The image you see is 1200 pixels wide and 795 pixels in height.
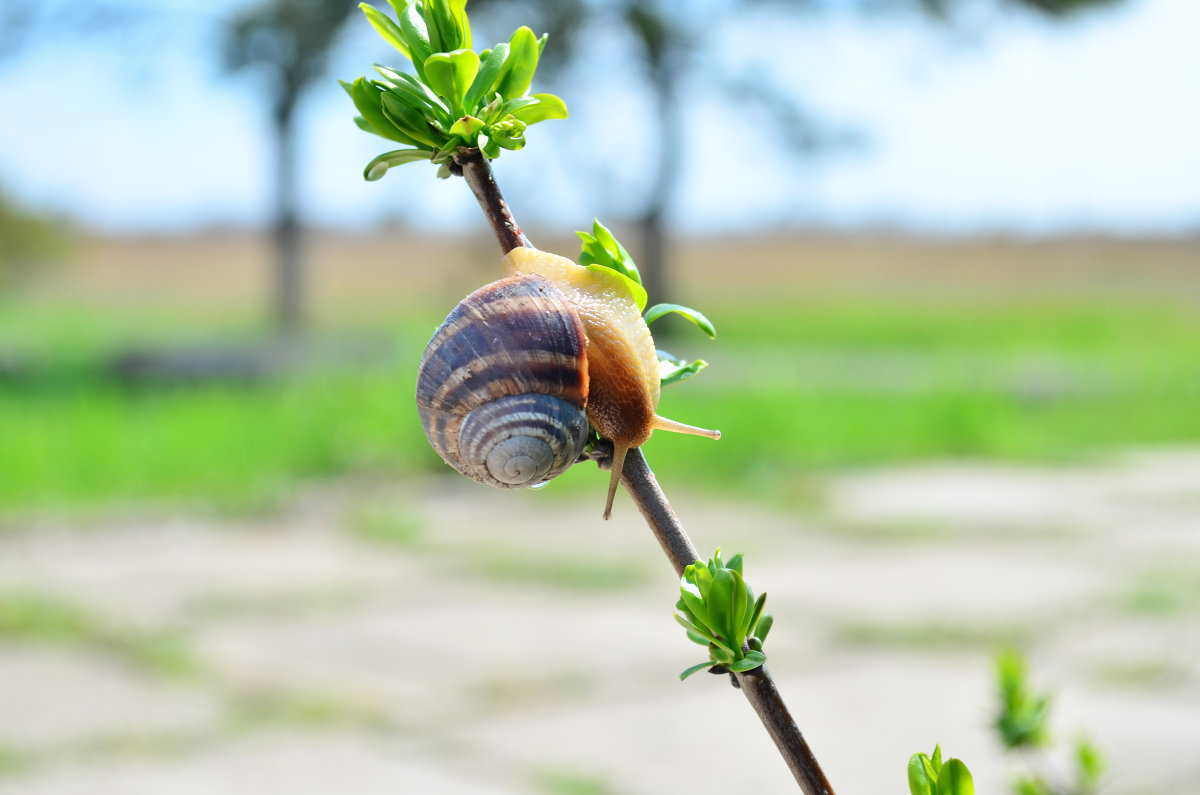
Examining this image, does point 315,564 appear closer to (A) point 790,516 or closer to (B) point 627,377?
(A) point 790,516

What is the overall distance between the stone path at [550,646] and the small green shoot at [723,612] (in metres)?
1.92

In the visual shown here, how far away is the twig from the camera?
1.52 feet

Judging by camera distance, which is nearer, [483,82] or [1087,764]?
[483,82]

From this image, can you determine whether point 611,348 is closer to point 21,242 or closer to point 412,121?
point 412,121

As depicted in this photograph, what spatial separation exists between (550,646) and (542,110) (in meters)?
2.91

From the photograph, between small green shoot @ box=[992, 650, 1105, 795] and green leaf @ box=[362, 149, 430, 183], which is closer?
green leaf @ box=[362, 149, 430, 183]

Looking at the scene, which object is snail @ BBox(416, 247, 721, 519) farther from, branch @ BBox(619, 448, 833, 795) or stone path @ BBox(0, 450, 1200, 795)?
stone path @ BBox(0, 450, 1200, 795)

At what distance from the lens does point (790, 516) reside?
16.5ft

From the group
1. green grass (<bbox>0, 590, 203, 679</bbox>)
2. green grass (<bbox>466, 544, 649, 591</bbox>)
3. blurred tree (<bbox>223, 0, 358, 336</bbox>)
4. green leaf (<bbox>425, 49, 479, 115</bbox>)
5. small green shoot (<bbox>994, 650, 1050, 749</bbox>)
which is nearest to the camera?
green leaf (<bbox>425, 49, 479, 115</bbox>)

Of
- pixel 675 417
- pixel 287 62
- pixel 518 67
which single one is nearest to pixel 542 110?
pixel 518 67

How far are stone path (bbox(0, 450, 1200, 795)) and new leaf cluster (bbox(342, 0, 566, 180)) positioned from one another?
6.61 ft

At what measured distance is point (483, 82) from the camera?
1.54ft

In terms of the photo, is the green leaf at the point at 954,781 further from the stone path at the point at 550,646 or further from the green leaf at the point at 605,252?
the stone path at the point at 550,646

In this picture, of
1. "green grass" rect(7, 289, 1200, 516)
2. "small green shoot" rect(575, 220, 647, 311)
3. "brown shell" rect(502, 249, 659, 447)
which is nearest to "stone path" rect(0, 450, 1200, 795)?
"green grass" rect(7, 289, 1200, 516)
